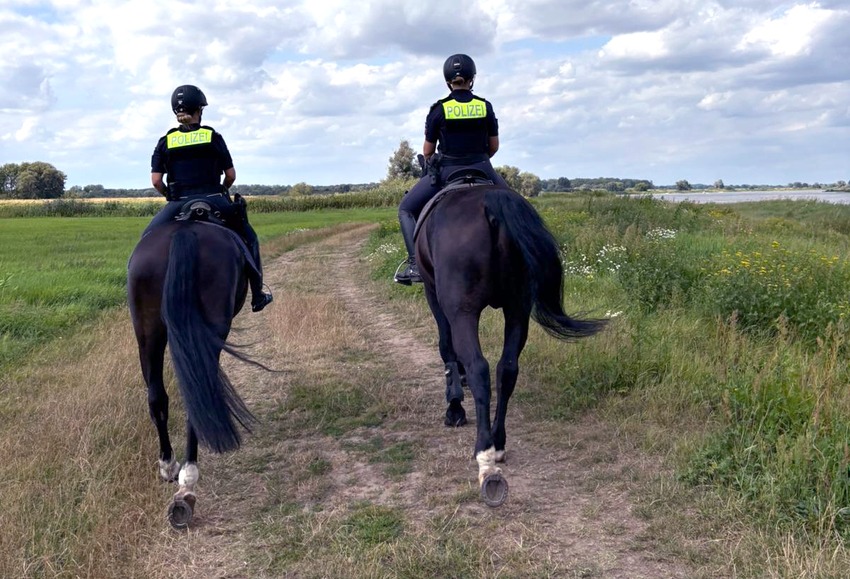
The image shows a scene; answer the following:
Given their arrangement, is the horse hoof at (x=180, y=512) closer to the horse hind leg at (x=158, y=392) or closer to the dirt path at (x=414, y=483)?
the dirt path at (x=414, y=483)

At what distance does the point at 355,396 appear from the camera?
22.2 ft

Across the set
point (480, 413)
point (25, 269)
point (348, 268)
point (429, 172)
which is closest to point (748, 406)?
point (480, 413)

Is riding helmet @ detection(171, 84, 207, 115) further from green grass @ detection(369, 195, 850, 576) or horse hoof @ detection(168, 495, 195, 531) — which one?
green grass @ detection(369, 195, 850, 576)

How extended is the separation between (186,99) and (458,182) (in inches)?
89.9

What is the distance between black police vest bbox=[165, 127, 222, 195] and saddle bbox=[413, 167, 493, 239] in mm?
1736

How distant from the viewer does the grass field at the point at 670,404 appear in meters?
3.71

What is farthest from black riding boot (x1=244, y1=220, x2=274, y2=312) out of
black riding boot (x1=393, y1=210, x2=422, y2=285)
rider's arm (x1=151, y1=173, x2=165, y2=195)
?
black riding boot (x1=393, y1=210, x2=422, y2=285)

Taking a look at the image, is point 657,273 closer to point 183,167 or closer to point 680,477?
point 680,477

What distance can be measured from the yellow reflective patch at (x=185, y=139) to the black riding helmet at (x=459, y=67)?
6.85 ft

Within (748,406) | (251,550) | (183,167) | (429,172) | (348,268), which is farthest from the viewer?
(348,268)

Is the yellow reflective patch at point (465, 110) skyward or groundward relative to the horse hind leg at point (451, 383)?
skyward

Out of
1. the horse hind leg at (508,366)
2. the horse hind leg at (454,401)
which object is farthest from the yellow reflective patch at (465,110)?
the horse hind leg at (454,401)

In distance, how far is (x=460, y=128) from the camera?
5914 mm

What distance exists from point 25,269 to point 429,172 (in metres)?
14.1
